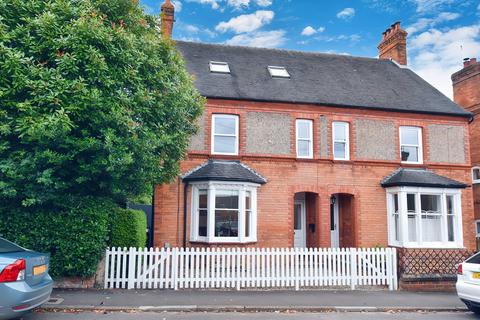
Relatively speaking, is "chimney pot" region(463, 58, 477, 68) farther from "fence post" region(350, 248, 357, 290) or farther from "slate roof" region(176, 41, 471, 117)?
"fence post" region(350, 248, 357, 290)

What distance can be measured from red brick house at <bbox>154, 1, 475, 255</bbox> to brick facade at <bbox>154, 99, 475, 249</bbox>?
0.13ft

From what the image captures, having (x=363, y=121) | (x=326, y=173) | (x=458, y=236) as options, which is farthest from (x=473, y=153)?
(x=326, y=173)

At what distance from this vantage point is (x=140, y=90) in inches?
380

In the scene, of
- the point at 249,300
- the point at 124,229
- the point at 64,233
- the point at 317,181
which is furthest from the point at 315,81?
the point at 64,233

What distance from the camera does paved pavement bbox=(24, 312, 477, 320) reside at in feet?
24.6

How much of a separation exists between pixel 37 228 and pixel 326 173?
10.5 metres

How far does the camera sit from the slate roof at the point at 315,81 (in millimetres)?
15992

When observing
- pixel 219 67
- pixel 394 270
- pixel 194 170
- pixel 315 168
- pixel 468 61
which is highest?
pixel 468 61

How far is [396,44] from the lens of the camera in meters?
21.0

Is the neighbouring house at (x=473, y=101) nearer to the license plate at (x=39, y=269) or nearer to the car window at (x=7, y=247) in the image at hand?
the license plate at (x=39, y=269)

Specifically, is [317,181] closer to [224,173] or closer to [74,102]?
[224,173]

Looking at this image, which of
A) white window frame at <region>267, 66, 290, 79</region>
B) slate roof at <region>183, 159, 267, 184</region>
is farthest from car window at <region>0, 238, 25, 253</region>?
white window frame at <region>267, 66, 290, 79</region>

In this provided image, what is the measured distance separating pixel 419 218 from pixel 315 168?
4.44 meters

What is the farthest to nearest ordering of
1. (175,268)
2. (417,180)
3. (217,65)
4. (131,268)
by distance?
(217,65) < (417,180) < (175,268) < (131,268)
